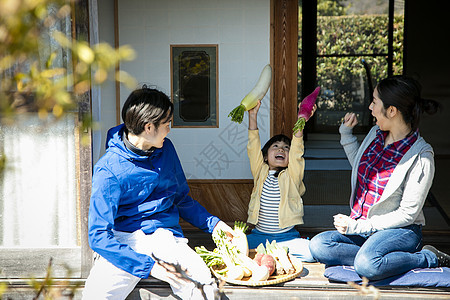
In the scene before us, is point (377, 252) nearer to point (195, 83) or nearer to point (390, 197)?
point (390, 197)

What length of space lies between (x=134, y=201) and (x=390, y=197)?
1382 mm

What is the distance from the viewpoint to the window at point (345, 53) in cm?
812

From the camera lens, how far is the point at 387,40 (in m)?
8.55

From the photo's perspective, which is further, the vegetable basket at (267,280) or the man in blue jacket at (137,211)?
the vegetable basket at (267,280)

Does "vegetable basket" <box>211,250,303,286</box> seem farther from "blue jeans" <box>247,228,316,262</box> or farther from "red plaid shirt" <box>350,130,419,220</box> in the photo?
"red plaid shirt" <box>350,130,419,220</box>

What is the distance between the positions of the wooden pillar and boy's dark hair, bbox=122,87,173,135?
135cm

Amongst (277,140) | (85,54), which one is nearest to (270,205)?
(277,140)

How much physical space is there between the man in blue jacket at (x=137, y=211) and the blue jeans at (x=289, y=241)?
72cm

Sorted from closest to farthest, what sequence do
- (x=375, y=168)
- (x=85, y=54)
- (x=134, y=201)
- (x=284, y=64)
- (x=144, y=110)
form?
(x=85, y=54) < (x=144, y=110) < (x=134, y=201) < (x=375, y=168) < (x=284, y=64)

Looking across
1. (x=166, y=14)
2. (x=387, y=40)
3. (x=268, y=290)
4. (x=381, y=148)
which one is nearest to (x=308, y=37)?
(x=387, y=40)

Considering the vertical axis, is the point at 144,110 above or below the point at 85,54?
below

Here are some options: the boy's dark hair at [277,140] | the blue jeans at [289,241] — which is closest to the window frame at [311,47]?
the boy's dark hair at [277,140]

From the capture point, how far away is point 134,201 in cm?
293

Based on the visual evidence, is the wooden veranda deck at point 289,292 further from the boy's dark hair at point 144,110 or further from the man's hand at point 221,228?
the boy's dark hair at point 144,110
